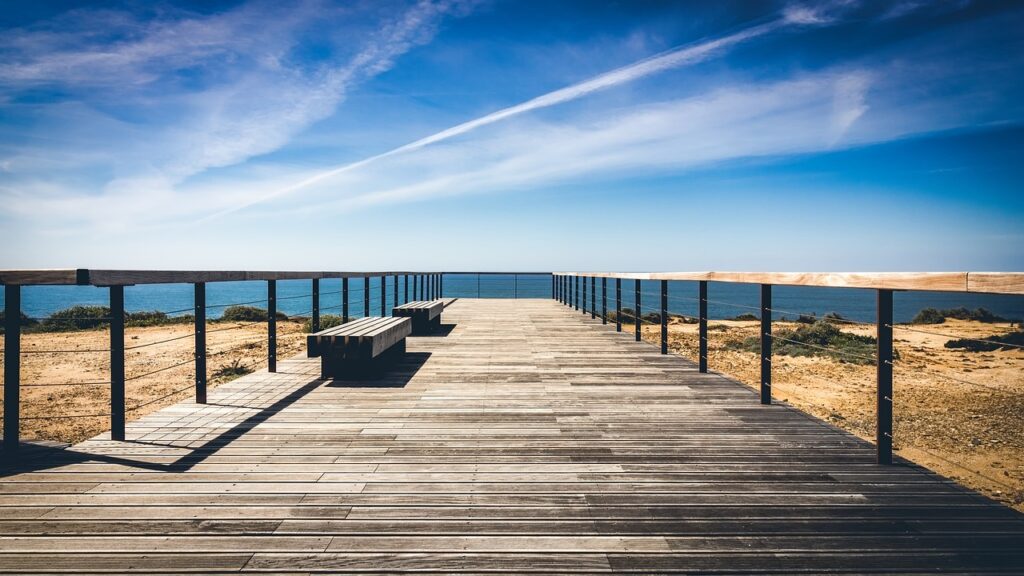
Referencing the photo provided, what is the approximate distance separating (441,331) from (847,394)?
607cm

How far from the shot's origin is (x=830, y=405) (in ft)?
19.8

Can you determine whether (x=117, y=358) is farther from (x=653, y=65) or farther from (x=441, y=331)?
(x=653, y=65)

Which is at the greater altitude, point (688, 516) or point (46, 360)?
point (688, 516)

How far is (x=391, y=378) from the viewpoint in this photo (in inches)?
157

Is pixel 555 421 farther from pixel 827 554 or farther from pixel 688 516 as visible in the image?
pixel 827 554

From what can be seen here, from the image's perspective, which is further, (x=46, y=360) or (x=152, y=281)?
(x=46, y=360)

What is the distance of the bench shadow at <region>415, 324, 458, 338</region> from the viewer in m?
6.53

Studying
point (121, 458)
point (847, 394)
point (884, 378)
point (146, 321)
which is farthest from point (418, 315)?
point (146, 321)

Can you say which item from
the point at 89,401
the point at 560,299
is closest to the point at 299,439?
the point at 89,401

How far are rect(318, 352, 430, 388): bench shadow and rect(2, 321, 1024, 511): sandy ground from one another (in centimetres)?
125

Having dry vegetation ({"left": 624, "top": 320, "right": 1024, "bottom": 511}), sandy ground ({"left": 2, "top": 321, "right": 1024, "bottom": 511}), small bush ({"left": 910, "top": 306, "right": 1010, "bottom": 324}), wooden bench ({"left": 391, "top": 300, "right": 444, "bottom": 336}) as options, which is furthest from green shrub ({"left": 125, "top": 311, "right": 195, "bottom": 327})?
small bush ({"left": 910, "top": 306, "right": 1010, "bottom": 324})

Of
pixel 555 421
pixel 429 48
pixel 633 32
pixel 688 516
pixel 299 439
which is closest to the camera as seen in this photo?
pixel 688 516

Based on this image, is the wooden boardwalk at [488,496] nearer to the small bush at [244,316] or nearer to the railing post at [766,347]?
the railing post at [766,347]

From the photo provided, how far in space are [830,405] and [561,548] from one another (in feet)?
20.0
